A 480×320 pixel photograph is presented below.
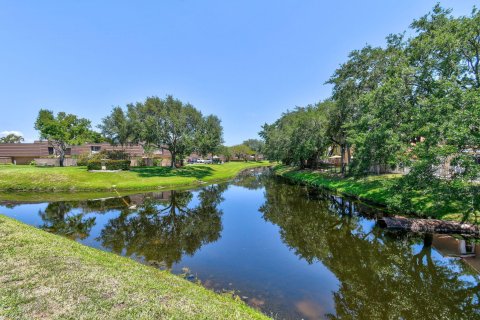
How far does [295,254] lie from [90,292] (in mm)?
9377

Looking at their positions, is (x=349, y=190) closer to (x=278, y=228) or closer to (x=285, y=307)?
(x=278, y=228)

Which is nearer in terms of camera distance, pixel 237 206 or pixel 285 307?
pixel 285 307

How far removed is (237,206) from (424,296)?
686 inches

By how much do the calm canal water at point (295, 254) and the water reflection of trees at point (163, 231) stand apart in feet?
0.20

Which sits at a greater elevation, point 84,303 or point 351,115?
point 351,115

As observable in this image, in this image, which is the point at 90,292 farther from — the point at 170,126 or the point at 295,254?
the point at 170,126

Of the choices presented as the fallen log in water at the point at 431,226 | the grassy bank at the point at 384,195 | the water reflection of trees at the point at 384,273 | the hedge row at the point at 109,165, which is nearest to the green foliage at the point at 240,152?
the grassy bank at the point at 384,195

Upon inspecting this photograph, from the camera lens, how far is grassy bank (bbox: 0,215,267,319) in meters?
5.35

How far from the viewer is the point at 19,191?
28.4 metres

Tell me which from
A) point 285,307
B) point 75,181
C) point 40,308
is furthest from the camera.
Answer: point 75,181

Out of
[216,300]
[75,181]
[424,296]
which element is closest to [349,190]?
[424,296]

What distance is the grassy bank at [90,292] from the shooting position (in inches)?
211

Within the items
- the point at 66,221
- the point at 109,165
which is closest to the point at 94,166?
the point at 109,165

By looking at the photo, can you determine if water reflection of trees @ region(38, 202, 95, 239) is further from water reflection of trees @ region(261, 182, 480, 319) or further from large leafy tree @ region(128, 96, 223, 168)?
large leafy tree @ region(128, 96, 223, 168)
